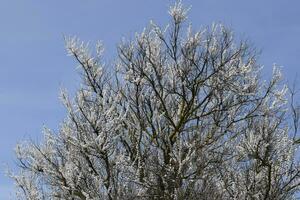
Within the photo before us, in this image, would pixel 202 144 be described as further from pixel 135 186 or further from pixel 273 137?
pixel 135 186

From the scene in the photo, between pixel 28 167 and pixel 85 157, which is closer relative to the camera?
pixel 85 157

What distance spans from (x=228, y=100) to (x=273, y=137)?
3.07m

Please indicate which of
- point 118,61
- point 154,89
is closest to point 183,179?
point 154,89

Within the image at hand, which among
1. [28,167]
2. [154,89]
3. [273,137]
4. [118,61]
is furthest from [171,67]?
[28,167]

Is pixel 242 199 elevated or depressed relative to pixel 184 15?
depressed

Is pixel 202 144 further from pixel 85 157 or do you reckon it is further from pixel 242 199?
pixel 85 157

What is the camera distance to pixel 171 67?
48.3ft

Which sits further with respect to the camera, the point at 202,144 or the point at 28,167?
the point at 28,167

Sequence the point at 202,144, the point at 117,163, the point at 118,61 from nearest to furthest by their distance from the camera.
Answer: the point at 117,163, the point at 202,144, the point at 118,61

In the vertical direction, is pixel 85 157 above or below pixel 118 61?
below

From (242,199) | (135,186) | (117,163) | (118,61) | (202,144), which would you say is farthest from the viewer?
(118,61)

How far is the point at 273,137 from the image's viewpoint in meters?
12.1

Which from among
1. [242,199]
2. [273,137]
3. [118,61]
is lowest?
[242,199]

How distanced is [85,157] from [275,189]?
15.4ft
